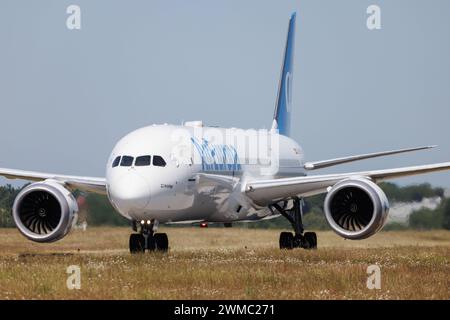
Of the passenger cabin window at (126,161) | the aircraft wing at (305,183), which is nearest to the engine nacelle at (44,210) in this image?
the passenger cabin window at (126,161)

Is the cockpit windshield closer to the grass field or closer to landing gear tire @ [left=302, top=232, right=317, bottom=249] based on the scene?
the grass field

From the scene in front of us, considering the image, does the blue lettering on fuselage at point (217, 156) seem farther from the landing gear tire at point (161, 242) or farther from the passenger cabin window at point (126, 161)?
the passenger cabin window at point (126, 161)

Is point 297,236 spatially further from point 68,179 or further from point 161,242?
point 68,179

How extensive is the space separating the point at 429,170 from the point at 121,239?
10489 millimetres

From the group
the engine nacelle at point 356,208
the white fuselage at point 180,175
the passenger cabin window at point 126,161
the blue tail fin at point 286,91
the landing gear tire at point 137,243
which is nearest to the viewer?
the engine nacelle at point 356,208

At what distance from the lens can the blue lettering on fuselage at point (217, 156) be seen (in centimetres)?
2831

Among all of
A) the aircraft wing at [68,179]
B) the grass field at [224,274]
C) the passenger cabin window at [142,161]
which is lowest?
the grass field at [224,274]

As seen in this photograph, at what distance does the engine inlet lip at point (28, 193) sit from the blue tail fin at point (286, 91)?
12727mm

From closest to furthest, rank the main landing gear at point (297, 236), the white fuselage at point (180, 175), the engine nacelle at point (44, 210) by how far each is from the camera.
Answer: the white fuselage at point (180, 175) → the engine nacelle at point (44, 210) → the main landing gear at point (297, 236)

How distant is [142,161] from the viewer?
2600 centimetres

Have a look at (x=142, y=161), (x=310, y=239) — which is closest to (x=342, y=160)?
(x=310, y=239)

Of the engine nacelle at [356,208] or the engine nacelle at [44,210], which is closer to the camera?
the engine nacelle at [356,208]

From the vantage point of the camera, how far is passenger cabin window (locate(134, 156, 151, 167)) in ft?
85.0

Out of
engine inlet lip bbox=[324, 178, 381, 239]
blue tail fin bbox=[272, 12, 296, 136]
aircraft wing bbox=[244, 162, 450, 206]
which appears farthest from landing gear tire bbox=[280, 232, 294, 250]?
engine inlet lip bbox=[324, 178, 381, 239]
